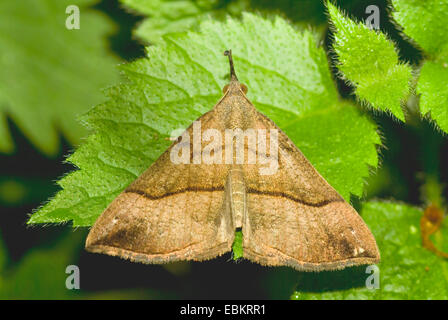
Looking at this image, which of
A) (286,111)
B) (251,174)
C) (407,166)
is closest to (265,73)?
(286,111)

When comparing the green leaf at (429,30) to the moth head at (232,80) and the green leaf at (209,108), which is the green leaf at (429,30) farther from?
the moth head at (232,80)

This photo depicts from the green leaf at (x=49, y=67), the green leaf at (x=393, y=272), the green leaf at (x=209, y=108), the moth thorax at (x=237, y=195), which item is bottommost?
the green leaf at (x=393, y=272)

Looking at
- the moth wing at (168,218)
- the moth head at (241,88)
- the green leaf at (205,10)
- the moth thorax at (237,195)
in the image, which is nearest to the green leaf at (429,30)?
the green leaf at (205,10)

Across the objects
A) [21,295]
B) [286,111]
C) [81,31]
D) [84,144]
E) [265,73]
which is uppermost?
[81,31]

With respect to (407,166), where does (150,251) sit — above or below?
below

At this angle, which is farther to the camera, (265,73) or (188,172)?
(265,73)

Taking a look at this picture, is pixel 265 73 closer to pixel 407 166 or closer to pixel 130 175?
pixel 130 175

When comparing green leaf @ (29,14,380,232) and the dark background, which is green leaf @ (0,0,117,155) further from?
green leaf @ (29,14,380,232)

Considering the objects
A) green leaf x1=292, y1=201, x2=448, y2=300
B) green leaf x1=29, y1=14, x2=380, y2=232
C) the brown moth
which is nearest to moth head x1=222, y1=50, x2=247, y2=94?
green leaf x1=29, y1=14, x2=380, y2=232
